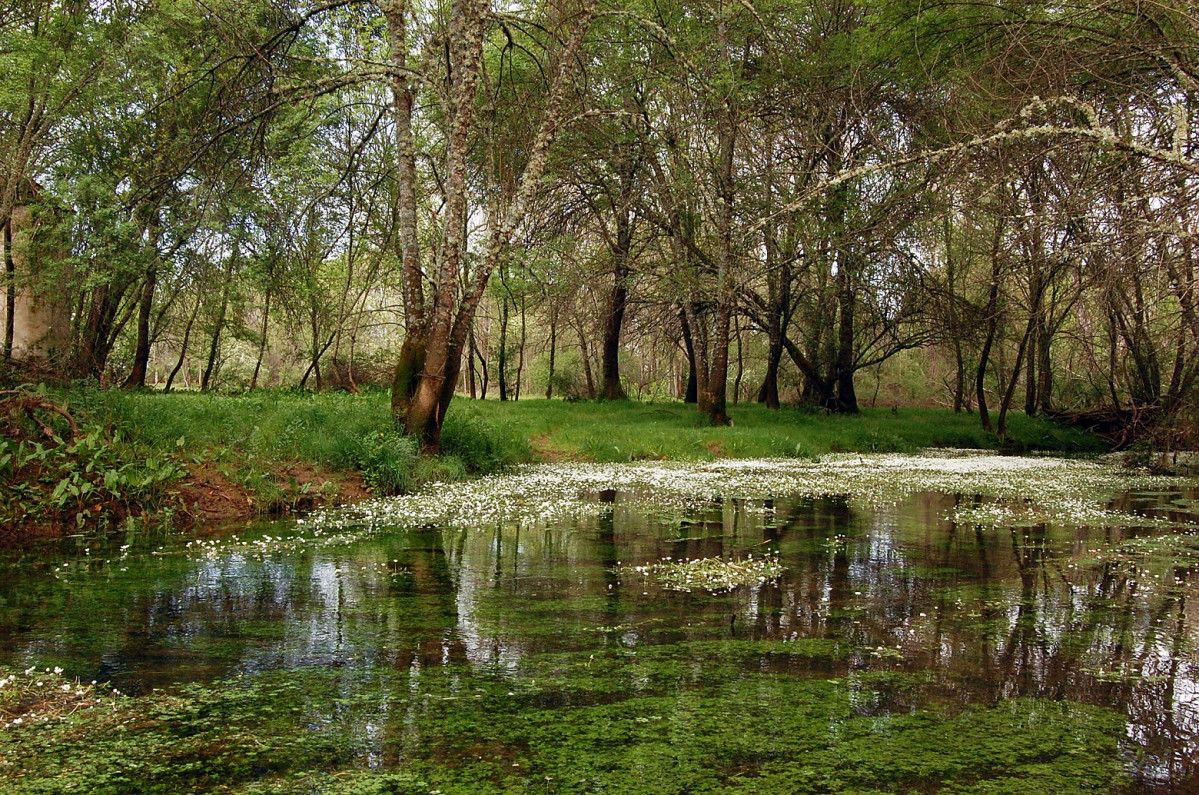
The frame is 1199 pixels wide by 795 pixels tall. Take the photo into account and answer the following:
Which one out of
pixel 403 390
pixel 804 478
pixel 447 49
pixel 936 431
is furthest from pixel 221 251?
pixel 936 431

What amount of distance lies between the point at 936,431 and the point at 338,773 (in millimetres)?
24390

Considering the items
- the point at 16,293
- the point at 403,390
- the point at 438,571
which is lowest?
the point at 438,571

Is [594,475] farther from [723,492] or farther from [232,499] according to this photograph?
[232,499]

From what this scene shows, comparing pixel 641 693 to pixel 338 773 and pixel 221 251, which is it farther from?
pixel 221 251

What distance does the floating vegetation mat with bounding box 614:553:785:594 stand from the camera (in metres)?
5.69

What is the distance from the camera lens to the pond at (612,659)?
2758mm

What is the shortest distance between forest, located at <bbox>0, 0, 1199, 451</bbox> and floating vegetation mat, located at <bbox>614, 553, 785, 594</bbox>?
14.0 feet

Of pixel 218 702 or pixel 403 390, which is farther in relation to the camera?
pixel 403 390

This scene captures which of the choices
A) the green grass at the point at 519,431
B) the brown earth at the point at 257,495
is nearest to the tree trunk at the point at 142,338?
the green grass at the point at 519,431

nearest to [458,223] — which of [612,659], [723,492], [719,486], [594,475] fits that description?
[594,475]

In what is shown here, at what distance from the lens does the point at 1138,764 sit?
2.80 m

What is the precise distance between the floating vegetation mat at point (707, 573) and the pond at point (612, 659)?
1.4 inches

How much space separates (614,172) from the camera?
858 inches

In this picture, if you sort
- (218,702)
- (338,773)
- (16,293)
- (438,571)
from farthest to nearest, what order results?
(16,293) < (438,571) < (218,702) < (338,773)
